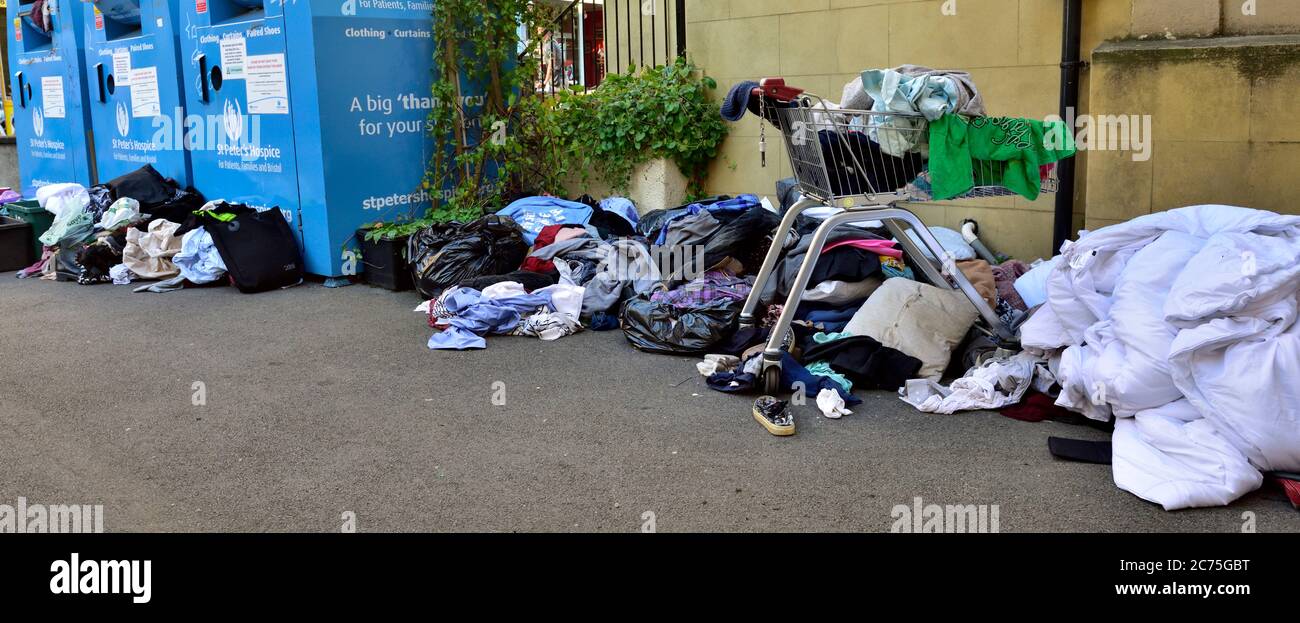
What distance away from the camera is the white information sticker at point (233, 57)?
7227 millimetres

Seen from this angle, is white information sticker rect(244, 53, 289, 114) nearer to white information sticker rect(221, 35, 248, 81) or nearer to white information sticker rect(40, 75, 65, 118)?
white information sticker rect(221, 35, 248, 81)

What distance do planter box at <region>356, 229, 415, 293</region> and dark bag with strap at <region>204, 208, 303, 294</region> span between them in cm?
52

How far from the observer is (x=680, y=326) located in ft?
16.5

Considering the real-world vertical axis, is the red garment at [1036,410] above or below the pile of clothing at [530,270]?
below

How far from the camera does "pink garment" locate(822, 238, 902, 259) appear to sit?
16.7 feet

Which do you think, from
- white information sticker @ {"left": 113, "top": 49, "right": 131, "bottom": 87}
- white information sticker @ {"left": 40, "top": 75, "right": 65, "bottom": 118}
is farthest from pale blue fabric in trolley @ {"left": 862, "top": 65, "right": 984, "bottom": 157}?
white information sticker @ {"left": 40, "top": 75, "right": 65, "bottom": 118}

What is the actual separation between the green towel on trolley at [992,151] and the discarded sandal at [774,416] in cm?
106

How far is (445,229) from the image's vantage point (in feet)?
21.6

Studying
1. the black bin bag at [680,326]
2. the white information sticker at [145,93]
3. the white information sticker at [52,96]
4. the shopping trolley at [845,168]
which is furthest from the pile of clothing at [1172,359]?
the white information sticker at [52,96]

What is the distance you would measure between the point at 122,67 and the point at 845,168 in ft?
23.1

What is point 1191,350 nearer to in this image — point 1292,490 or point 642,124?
point 1292,490

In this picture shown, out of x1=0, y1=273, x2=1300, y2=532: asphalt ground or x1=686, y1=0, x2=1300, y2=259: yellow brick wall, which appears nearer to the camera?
x1=0, y1=273, x2=1300, y2=532: asphalt ground

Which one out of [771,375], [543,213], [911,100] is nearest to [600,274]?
[543,213]

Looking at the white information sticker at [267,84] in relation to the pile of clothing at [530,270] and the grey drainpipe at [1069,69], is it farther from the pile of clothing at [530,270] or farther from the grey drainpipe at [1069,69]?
the grey drainpipe at [1069,69]
